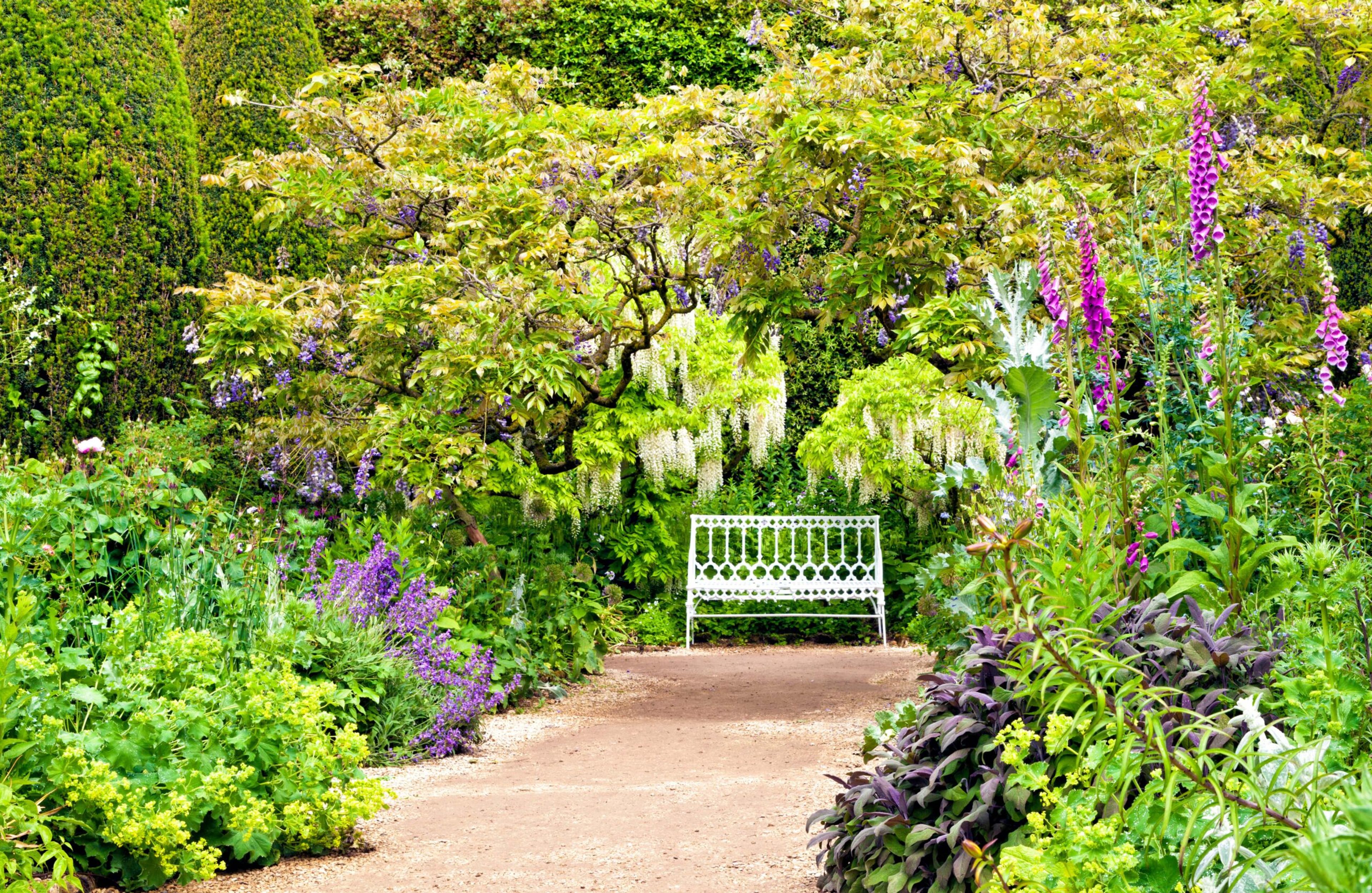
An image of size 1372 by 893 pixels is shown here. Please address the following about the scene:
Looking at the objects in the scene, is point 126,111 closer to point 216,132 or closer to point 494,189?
point 216,132

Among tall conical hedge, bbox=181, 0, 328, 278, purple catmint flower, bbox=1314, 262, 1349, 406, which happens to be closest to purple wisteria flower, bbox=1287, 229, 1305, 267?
purple catmint flower, bbox=1314, 262, 1349, 406

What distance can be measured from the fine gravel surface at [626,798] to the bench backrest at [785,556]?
1.60 m

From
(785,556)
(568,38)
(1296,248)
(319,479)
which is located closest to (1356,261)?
(1296,248)

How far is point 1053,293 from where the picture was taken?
3.20m

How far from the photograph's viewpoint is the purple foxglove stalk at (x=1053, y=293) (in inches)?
117

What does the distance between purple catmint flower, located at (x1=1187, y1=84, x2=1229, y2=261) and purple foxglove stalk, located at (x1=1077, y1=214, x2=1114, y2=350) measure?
249 millimetres

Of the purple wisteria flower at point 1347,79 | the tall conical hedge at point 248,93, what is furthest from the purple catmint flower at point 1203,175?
the tall conical hedge at point 248,93

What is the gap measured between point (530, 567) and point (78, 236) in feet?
9.95

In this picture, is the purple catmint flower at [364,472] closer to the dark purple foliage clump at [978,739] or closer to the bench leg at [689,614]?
the bench leg at [689,614]

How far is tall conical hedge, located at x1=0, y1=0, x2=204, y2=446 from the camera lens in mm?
6086

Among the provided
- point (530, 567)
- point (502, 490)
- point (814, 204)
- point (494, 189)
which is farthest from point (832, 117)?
point (502, 490)

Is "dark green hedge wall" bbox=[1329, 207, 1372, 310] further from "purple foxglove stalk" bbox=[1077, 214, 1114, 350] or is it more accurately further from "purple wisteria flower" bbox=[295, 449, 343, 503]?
"purple wisteria flower" bbox=[295, 449, 343, 503]

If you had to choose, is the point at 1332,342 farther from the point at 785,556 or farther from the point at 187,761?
the point at 785,556

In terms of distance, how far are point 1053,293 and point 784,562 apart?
6334 mm
